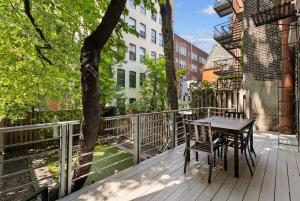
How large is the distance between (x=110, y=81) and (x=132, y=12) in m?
9.53

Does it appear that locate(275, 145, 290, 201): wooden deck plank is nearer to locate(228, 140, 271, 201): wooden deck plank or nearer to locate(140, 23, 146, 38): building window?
locate(228, 140, 271, 201): wooden deck plank

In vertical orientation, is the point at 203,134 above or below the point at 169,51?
below

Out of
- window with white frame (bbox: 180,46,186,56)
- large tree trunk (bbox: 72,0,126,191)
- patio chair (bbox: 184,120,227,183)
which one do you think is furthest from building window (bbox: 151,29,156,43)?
patio chair (bbox: 184,120,227,183)

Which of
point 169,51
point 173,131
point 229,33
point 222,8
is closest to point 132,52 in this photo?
point 222,8

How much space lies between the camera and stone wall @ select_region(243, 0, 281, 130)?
7.36 m

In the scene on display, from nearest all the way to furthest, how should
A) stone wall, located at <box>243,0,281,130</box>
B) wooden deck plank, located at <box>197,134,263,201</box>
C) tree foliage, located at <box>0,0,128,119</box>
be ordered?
wooden deck plank, located at <box>197,134,263,201</box> < tree foliage, located at <box>0,0,128,119</box> < stone wall, located at <box>243,0,281,130</box>

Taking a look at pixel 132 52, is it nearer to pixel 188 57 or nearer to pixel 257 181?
Answer: pixel 257 181

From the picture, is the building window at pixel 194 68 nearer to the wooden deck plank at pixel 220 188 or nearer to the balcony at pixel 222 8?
the balcony at pixel 222 8

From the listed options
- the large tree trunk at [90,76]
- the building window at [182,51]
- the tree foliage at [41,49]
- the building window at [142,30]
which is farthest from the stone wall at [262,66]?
the building window at [182,51]

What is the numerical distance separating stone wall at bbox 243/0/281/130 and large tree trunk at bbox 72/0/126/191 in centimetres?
615

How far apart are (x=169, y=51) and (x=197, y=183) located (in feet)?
15.6

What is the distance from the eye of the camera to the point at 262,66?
7.68 m

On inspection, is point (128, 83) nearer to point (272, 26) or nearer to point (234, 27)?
point (234, 27)

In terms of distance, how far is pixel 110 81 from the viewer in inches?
466
